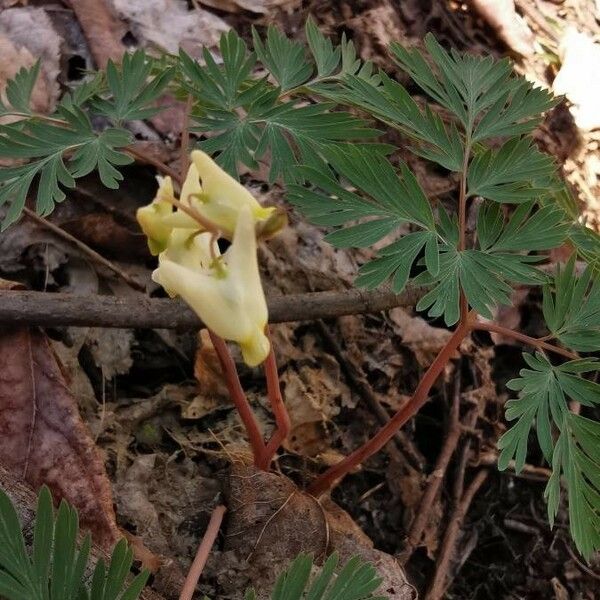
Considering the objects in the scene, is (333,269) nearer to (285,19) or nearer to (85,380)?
(85,380)

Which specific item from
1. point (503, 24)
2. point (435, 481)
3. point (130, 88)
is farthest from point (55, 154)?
point (503, 24)

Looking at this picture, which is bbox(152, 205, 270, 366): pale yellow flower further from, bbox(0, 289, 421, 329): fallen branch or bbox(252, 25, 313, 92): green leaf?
bbox(252, 25, 313, 92): green leaf

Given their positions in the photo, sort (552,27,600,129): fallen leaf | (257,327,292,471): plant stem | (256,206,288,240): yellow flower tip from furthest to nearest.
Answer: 1. (552,27,600,129): fallen leaf
2. (257,327,292,471): plant stem
3. (256,206,288,240): yellow flower tip

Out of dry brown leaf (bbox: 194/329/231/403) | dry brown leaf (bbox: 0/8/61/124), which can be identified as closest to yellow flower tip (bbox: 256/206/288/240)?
dry brown leaf (bbox: 194/329/231/403)

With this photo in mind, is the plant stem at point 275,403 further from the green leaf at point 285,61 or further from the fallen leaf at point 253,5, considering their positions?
the fallen leaf at point 253,5

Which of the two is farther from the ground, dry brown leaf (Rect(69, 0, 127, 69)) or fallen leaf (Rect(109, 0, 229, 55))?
fallen leaf (Rect(109, 0, 229, 55))

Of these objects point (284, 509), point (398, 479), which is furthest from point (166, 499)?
→ point (398, 479)

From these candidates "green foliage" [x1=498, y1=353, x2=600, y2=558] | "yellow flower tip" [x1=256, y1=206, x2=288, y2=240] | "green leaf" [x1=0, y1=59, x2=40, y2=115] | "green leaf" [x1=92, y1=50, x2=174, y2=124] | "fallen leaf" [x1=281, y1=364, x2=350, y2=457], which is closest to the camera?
"yellow flower tip" [x1=256, y1=206, x2=288, y2=240]
